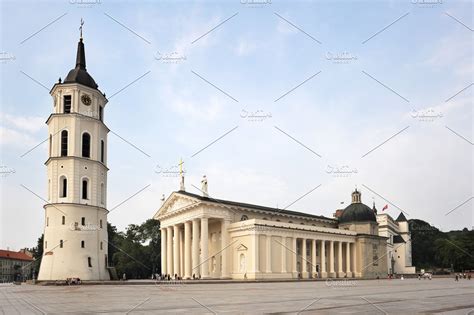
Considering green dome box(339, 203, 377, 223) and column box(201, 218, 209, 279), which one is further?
green dome box(339, 203, 377, 223)

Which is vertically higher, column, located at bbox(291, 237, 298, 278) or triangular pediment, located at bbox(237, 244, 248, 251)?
triangular pediment, located at bbox(237, 244, 248, 251)

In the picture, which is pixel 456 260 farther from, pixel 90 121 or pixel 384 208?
pixel 90 121

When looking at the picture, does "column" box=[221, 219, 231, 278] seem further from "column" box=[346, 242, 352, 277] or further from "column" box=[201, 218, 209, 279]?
"column" box=[346, 242, 352, 277]

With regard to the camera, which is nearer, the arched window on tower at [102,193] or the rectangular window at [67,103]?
the rectangular window at [67,103]

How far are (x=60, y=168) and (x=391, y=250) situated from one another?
84054 millimetres

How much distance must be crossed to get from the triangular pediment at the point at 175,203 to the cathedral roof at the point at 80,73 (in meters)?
20.7

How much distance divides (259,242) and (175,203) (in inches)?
632

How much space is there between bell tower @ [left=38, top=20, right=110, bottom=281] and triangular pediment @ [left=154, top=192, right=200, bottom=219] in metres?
15.6

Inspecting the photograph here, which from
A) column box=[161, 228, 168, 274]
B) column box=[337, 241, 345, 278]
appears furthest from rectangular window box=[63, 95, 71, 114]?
column box=[337, 241, 345, 278]

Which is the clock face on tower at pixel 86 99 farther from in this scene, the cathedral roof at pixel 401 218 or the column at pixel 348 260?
the cathedral roof at pixel 401 218

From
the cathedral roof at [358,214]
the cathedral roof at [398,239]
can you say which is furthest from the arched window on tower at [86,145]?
the cathedral roof at [398,239]

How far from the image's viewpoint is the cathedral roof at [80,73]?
5562cm

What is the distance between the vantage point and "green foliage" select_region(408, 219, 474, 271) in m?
100

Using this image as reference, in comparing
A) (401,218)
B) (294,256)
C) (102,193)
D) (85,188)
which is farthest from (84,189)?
(401,218)
